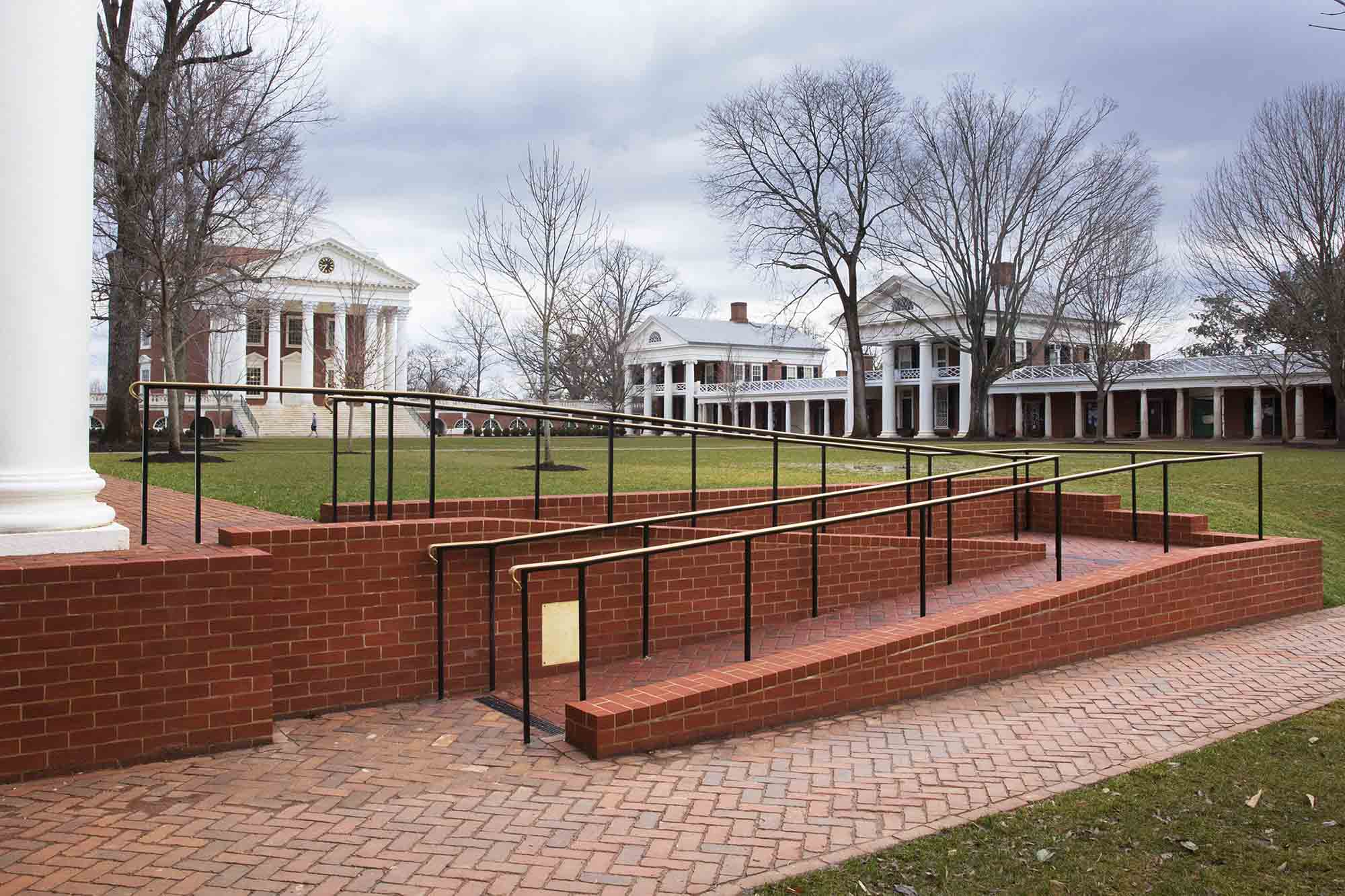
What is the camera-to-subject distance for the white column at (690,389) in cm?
6850

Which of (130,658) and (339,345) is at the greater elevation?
(339,345)

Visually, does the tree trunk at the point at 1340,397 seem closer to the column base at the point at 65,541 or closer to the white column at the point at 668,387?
the column base at the point at 65,541

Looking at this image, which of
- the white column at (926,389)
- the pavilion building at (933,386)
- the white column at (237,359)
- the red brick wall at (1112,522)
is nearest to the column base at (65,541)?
the red brick wall at (1112,522)

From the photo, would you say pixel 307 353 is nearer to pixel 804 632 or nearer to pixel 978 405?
pixel 978 405

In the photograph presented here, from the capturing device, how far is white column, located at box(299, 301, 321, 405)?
51000 millimetres

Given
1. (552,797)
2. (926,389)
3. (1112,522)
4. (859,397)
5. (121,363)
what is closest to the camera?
(552,797)

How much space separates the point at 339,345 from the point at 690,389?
91.6 ft

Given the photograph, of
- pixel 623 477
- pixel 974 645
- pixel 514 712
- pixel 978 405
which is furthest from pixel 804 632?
pixel 978 405

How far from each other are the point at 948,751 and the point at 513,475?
8041 mm

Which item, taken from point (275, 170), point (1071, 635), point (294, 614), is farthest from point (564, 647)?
→ point (275, 170)

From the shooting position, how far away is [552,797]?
15.3 feet

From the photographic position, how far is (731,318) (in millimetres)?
79125

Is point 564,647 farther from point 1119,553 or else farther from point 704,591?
point 1119,553

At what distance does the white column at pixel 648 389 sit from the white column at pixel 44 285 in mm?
59098
